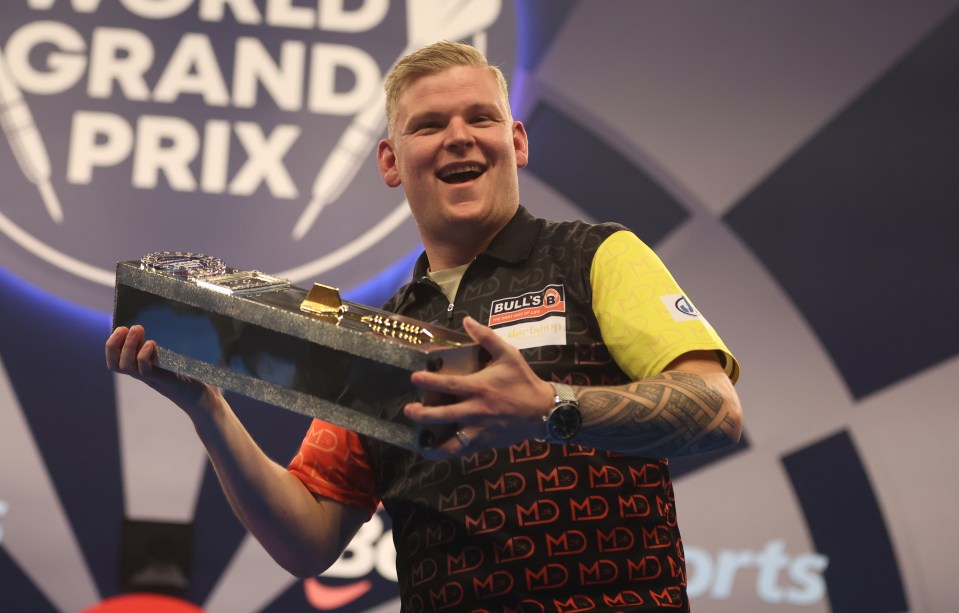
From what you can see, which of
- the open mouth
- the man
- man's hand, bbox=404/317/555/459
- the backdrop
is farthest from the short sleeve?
the backdrop

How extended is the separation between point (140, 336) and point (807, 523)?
6.85ft

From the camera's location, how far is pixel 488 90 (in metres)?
1.75

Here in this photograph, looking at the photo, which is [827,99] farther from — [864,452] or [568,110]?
[864,452]

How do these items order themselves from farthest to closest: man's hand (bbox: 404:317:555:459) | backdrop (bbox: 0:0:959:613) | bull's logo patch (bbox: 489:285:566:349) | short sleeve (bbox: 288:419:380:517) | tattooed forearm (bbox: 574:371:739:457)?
backdrop (bbox: 0:0:959:613) < short sleeve (bbox: 288:419:380:517) < bull's logo patch (bbox: 489:285:566:349) < tattooed forearm (bbox: 574:371:739:457) < man's hand (bbox: 404:317:555:459)

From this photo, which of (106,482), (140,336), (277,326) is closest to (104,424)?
(106,482)

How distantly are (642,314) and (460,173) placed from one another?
465 millimetres

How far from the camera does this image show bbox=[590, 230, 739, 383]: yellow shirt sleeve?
1.38m

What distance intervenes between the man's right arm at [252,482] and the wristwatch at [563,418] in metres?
0.60

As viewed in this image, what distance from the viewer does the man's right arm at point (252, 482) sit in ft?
4.71

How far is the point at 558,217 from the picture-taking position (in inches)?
118


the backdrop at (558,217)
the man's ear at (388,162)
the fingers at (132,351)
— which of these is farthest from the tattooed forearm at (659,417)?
the backdrop at (558,217)

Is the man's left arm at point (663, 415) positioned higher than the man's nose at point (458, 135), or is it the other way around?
the man's nose at point (458, 135)

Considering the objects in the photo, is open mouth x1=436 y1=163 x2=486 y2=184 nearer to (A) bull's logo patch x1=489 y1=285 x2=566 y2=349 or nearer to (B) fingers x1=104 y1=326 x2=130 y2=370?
(A) bull's logo patch x1=489 y1=285 x2=566 y2=349

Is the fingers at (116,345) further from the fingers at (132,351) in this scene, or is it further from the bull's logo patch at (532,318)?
the bull's logo patch at (532,318)
